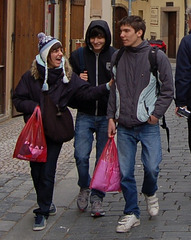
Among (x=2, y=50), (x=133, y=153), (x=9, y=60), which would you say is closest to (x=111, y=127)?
(x=133, y=153)

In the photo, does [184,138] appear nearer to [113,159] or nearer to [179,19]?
[113,159]

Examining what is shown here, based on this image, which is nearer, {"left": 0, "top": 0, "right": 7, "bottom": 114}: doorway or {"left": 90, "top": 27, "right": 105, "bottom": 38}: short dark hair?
{"left": 90, "top": 27, "right": 105, "bottom": 38}: short dark hair

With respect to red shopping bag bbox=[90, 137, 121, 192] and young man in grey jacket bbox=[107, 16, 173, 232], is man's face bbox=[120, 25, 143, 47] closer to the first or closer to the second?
young man in grey jacket bbox=[107, 16, 173, 232]

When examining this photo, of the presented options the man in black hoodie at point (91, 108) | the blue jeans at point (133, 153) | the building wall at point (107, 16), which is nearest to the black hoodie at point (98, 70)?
the man in black hoodie at point (91, 108)

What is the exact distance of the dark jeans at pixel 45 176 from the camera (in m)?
6.35

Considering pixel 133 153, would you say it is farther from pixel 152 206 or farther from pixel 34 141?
pixel 34 141

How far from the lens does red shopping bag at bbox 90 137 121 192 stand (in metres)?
6.38

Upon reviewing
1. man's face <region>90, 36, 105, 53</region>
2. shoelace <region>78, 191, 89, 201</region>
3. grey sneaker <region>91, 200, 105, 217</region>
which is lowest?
grey sneaker <region>91, 200, 105, 217</region>

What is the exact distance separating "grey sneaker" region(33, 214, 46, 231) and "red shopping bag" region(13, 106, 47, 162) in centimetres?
52

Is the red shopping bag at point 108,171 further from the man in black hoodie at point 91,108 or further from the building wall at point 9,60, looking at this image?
the building wall at point 9,60

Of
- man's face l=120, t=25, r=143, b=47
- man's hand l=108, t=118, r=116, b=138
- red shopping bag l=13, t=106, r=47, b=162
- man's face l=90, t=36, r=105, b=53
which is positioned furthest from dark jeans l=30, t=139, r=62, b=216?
man's face l=120, t=25, r=143, b=47

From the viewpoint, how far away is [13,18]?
13359 millimetres

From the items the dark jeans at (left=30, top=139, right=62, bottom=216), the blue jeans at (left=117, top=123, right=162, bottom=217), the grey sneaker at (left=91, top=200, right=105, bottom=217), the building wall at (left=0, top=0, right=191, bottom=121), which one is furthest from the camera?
the building wall at (left=0, top=0, right=191, bottom=121)

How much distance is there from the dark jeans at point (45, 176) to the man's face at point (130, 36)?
1.03 metres
